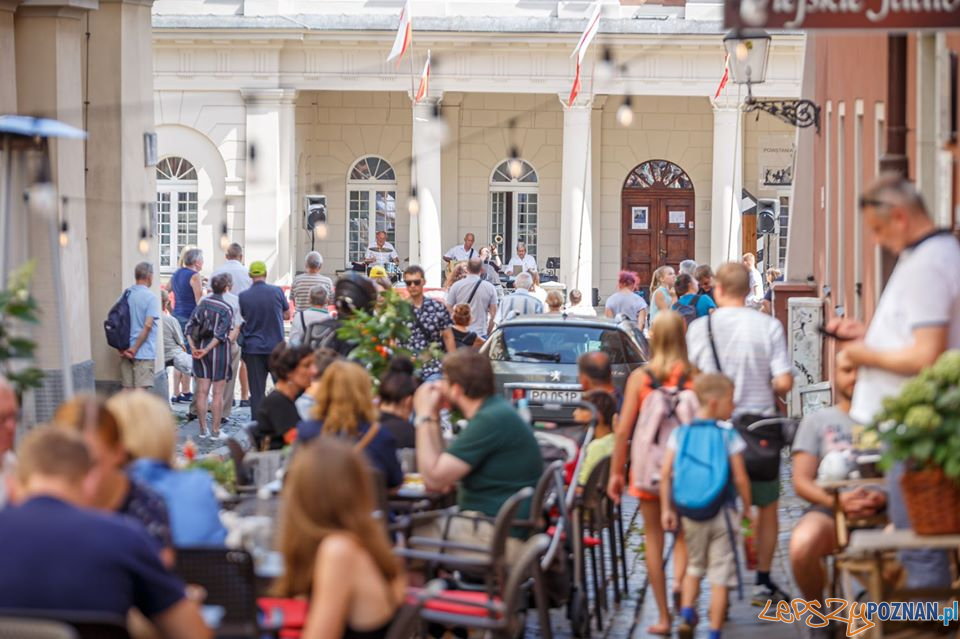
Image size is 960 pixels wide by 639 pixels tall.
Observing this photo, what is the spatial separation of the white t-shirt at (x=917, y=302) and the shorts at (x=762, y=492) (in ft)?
8.32

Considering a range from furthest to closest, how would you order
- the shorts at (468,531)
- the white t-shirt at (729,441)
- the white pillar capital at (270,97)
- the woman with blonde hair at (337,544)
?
the white pillar capital at (270,97), the white t-shirt at (729,441), the shorts at (468,531), the woman with blonde hair at (337,544)

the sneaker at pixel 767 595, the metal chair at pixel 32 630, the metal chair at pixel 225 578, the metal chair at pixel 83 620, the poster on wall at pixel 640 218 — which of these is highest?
the poster on wall at pixel 640 218

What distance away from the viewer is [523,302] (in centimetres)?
2027

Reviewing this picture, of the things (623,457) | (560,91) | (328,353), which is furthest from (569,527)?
(560,91)

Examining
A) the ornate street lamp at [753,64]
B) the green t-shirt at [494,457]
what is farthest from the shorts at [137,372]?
the green t-shirt at [494,457]

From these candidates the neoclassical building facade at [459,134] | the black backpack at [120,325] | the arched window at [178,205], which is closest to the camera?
the black backpack at [120,325]

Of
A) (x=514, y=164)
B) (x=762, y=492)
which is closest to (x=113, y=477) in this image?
(x=762, y=492)

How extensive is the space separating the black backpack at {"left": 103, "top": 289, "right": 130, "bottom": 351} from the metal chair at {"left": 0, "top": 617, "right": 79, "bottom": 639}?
1327 centimetres

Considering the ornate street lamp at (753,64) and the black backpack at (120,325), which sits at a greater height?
the ornate street lamp at (753,64)

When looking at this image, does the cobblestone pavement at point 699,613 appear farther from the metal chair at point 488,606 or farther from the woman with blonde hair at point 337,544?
the woman with blonde hair at point 337,544

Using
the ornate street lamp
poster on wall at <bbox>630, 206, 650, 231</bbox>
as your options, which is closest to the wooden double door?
poster on wall at <bbox>630, 206, 650, 231</bbox>

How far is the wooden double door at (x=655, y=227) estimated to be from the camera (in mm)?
43062

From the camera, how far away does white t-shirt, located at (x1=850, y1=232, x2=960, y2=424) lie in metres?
6.74

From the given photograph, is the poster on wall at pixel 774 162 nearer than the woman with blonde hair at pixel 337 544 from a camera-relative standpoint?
No
